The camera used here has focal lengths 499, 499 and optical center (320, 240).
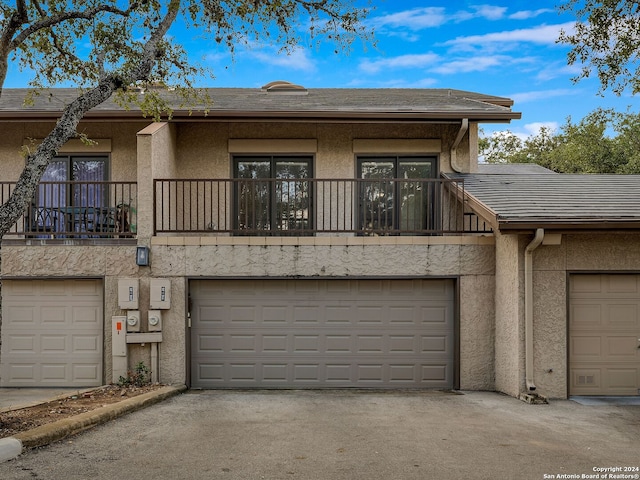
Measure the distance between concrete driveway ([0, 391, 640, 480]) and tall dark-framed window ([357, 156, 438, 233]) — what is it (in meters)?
3.68

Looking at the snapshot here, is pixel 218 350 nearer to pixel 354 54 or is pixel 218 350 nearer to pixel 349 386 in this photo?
pixel 349 386

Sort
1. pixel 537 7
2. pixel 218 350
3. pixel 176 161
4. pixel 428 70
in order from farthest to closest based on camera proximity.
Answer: pixel 428 70 < pixel 537 7 < pixel 176 161 < pixel 218 350

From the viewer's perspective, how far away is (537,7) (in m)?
15.4

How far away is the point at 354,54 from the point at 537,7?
9854 millimetres

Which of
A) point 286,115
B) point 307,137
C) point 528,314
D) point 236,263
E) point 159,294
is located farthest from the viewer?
point 307,137

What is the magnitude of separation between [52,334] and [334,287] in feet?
17.1

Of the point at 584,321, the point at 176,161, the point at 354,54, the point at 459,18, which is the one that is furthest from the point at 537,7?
the point at 176,161

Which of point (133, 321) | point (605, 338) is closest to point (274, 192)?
point (133, 321)

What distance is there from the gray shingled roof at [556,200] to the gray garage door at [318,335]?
191cm

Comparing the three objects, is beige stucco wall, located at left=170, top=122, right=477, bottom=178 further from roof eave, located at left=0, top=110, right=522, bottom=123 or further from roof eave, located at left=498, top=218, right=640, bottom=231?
roof eave, located at left=498, top=218, right=640, bottom=231

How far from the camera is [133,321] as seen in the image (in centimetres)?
866

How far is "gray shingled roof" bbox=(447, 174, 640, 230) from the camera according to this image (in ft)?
25.4

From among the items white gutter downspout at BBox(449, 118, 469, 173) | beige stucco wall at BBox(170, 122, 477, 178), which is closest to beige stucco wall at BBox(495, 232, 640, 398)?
white gutter downspout at BBox(449, 118, 469, 173)

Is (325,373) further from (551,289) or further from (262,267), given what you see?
(551,289)
